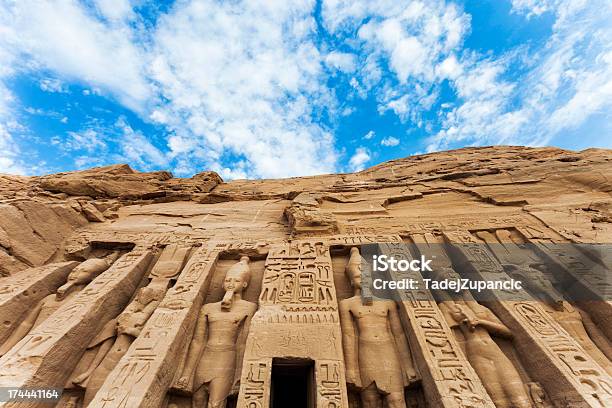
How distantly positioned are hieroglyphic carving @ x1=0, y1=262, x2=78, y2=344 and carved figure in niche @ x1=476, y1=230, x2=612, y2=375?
9824 millimetres

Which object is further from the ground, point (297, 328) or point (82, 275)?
point (82, 275)

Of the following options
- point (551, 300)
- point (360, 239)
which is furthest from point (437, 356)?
point (360, 239)

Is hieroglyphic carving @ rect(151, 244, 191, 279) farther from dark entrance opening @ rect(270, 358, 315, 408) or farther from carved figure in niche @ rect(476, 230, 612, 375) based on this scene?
carved figure in niche @ rect(476, 230, 612, 375)

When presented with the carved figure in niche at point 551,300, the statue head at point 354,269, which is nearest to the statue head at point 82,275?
the statue head at point 354,269

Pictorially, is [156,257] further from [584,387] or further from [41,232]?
[584,387]

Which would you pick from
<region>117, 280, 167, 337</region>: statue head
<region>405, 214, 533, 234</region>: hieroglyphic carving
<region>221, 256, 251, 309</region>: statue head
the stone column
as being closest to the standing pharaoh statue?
<region>405, 214, 533, 234</region>: hieroglyphic carving

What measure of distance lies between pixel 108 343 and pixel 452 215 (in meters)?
8.57

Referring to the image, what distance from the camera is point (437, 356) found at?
453 cm

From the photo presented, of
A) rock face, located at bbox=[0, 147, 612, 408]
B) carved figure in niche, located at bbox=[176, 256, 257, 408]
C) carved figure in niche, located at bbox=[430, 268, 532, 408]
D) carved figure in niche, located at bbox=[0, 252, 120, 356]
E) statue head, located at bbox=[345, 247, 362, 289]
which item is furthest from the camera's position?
statue head, located at bbox=[345, 247, 362, 289]

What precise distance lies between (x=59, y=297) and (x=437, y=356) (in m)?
7.28

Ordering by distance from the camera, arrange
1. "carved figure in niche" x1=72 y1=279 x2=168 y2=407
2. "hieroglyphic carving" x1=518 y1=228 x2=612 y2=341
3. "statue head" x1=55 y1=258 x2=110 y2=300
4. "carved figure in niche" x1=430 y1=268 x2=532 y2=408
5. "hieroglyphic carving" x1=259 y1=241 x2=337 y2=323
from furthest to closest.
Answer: "statue head" x1=55 y1=258 x2=110 y2=300, "hieroglyphic carving" x1=259 y1=241 x2=337 y2=323, "hieroglyphic carving" x1=518 y1=228 x2=612 y2=341, "carved figure in niche" x1=72 y1=279 x2=168 y2=407, "carved figure in niche" x1=430 y1=268 x2=532 y2=408

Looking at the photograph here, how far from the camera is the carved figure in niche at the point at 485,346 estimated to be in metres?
4.30

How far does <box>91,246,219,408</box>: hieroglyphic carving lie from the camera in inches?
160

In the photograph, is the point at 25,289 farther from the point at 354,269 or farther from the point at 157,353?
the point at 354,269
